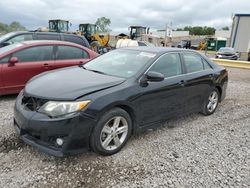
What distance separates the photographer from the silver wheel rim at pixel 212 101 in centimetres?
488

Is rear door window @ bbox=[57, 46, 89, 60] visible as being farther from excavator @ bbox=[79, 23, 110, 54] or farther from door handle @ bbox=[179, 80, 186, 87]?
excavator @ bbox=[79, 23, 110, 54]

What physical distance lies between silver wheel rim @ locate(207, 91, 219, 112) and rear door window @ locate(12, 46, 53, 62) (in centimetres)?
391

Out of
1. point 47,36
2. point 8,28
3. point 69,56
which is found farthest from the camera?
point 8,28

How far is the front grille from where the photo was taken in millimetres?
2822

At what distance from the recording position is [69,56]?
5.91 meters

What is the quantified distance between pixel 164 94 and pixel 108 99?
1.16 m

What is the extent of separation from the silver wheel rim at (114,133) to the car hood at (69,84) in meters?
0.50

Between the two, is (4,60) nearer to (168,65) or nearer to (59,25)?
(168,65)

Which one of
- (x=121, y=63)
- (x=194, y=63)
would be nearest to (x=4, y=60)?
(x=121, y=63)

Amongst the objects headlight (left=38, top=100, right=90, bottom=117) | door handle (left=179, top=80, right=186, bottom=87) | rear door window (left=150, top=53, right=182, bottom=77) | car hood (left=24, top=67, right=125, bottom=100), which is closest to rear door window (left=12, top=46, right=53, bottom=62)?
car hood (left=24, top=67, right=125, bottom=100)

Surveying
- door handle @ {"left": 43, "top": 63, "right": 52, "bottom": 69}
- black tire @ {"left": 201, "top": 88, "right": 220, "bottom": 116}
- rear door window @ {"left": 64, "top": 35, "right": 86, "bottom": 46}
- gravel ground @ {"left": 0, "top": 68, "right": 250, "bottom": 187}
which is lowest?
gravel ground @ {"left": 0, "top": 68, "right": 250, "bottom": 187}

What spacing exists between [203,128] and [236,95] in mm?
3182

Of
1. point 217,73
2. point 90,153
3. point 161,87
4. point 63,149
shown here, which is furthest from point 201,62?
point 63,149

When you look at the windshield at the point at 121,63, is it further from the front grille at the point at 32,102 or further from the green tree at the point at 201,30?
the green tree at the point at 201,30
